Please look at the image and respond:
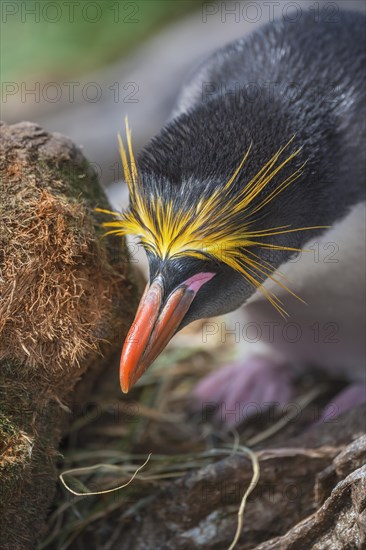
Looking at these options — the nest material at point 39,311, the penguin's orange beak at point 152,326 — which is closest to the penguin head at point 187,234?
the penguin's orange beak at point 152,326

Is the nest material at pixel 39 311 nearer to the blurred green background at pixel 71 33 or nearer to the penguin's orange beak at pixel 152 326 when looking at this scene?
the penguin's orange beak at pixel 152 326

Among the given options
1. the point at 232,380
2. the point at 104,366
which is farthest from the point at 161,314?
the point at 232,380

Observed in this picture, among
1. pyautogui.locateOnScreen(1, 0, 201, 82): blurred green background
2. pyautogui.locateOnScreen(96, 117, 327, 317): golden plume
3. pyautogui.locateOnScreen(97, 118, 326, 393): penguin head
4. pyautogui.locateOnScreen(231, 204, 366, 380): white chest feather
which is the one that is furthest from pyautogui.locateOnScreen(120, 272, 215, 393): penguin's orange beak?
pyautogui.locateOnScreen(1, 0, 201, 82): blurred green background

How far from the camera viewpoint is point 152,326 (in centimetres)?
246

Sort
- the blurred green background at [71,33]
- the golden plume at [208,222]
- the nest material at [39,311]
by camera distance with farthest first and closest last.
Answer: the blurred green background at [71,33] → the golden plume at [208,222] → the nest material at [39,311]

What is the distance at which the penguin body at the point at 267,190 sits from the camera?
2.54 meters

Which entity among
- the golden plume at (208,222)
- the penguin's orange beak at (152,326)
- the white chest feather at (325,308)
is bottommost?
the white chest feather at (325,308)

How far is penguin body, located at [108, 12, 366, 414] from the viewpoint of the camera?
8.32ft

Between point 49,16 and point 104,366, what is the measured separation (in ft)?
18.0

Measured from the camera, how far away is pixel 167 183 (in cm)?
258

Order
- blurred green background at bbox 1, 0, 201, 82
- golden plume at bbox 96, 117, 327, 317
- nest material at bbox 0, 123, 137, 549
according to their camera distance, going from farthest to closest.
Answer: blurred green background at bbox 1, 0, 201, 82 < golden plume at bbox 96, 117, 327, 317 < nest material at bbox 0, 123, 137, 549

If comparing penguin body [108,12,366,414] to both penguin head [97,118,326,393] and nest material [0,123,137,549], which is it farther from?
nest material [0,123,137,549]

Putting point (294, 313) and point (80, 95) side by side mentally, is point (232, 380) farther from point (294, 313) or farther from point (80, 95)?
point (80, 95)

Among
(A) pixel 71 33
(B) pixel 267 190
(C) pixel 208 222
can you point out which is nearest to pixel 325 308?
(B) pixel 267 190
